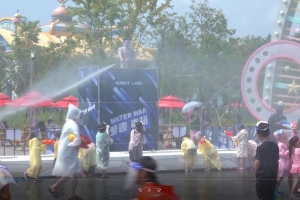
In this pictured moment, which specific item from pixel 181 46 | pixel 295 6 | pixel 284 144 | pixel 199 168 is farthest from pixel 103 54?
pixel 284 144

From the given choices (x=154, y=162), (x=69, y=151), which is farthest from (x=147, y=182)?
(x=69, y=151)

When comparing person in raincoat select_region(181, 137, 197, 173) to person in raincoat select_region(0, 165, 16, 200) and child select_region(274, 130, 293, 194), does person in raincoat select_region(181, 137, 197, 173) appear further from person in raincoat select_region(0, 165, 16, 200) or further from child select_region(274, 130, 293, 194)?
person in raincoat select_region(0, 165, 16, 200)

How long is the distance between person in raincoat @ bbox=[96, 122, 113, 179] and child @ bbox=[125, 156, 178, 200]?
8547 mm

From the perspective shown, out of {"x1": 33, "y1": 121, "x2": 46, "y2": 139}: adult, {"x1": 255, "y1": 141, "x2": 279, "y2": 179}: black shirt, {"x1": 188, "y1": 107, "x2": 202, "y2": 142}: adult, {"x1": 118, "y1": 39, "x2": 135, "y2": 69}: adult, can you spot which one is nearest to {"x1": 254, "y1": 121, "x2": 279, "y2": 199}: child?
{"x1": 255, "y1": 141, "x2": 279, "y2": 179}: black shirt

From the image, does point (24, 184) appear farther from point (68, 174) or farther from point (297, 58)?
point (297, 58)

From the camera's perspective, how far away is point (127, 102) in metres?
15.7

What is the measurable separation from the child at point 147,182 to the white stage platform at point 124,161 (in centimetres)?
816

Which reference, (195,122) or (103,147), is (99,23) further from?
(103,147)

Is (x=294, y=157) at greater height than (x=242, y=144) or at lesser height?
greater

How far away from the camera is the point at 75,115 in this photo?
32.8 ft

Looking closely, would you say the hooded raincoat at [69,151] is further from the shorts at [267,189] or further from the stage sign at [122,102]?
the stage sign at [122,102]

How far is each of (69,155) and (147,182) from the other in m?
5.27

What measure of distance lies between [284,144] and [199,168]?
4.88 metres

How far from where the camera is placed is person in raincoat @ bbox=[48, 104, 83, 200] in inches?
387
